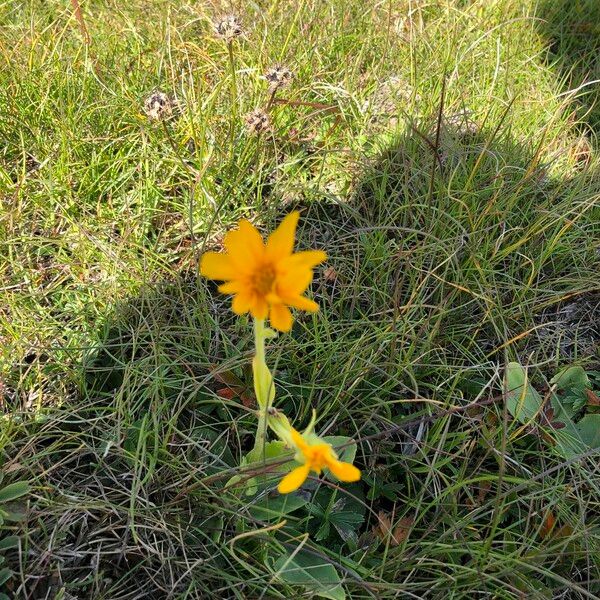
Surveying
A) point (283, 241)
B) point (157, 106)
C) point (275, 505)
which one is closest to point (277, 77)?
point (157, 106)

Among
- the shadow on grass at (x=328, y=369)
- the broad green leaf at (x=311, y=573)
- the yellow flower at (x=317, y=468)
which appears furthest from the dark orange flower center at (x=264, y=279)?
the broad green leaf at (x=311, y=573)

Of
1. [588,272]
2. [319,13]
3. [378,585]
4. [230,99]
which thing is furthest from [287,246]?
[319,13]

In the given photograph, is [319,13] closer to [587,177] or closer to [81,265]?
[587,177]

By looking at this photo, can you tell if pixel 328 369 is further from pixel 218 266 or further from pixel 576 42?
pixel 576 42

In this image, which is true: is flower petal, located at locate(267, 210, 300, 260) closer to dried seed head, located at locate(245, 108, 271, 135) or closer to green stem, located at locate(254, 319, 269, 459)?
green stem, located at locate(254, 319, 269, 459)

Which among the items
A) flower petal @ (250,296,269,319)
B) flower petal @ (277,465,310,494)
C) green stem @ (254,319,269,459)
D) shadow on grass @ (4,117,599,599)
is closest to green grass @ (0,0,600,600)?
shadow on grass @ (4,117,599,599)

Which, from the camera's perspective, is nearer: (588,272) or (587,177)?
(588,272)
